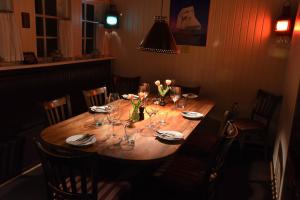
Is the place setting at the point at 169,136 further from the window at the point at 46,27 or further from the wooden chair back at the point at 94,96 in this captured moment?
the window at the point at 46,27

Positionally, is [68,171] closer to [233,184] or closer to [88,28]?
[233,184]

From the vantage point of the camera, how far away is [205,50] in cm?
423

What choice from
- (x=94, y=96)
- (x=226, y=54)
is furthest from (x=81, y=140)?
(x=226, y=54)

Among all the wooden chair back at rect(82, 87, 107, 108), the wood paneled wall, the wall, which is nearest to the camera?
the wall

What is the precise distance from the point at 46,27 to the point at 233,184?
10.3 ft

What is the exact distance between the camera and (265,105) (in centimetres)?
368

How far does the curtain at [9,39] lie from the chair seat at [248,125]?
2.81m

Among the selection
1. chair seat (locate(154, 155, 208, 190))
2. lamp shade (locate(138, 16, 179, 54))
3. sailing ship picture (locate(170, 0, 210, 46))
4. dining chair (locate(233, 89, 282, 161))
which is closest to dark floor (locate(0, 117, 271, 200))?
dining chair (locate(233, 89, 282, 161))

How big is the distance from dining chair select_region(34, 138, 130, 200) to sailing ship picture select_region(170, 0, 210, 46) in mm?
2834

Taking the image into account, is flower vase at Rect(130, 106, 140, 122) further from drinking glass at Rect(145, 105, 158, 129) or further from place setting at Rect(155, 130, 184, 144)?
place setting at Rect(155, 130, 184, 144)

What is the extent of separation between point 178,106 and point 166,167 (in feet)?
3.05

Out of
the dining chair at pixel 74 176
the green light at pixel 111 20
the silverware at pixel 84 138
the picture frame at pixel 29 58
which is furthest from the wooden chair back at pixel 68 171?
the green light at pixel 111 20

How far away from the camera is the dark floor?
268cm

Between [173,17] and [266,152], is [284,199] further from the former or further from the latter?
[173,17]
